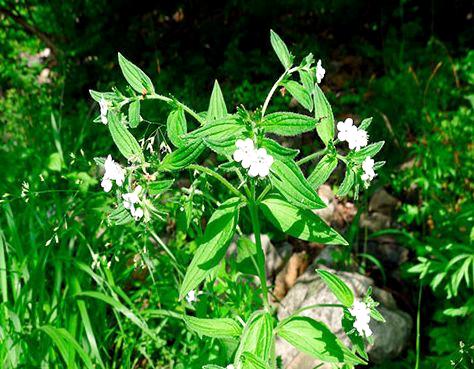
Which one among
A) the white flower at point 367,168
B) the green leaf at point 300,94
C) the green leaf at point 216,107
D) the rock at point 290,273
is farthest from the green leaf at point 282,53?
the rock at point 290,273

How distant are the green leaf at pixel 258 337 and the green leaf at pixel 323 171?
1.22 feet

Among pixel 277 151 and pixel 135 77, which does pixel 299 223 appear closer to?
pixel 277 151

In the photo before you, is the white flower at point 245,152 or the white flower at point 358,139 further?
the white flower at point 358,139

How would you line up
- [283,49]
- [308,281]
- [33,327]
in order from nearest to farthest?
1. [283,49]
2. [33,327]
3. [308,281]

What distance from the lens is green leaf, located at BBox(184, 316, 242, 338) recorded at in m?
1.48

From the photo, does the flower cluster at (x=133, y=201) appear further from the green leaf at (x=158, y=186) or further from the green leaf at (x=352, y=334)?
the green leaf at (x=352, y=334)

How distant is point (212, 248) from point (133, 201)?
0.24m

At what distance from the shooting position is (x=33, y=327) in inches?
85.2

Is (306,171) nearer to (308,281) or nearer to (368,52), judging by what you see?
(308,281)

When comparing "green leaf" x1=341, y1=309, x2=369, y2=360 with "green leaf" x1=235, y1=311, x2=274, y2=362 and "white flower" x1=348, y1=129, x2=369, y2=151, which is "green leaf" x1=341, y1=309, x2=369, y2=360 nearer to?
"green leaf" x1=235, y1=311, x2=274, y2=362

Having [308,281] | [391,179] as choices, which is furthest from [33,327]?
[391,179]

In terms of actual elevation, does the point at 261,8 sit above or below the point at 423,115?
above

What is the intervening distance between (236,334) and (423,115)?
2171 mm

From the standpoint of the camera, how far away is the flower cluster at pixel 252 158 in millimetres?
1171
